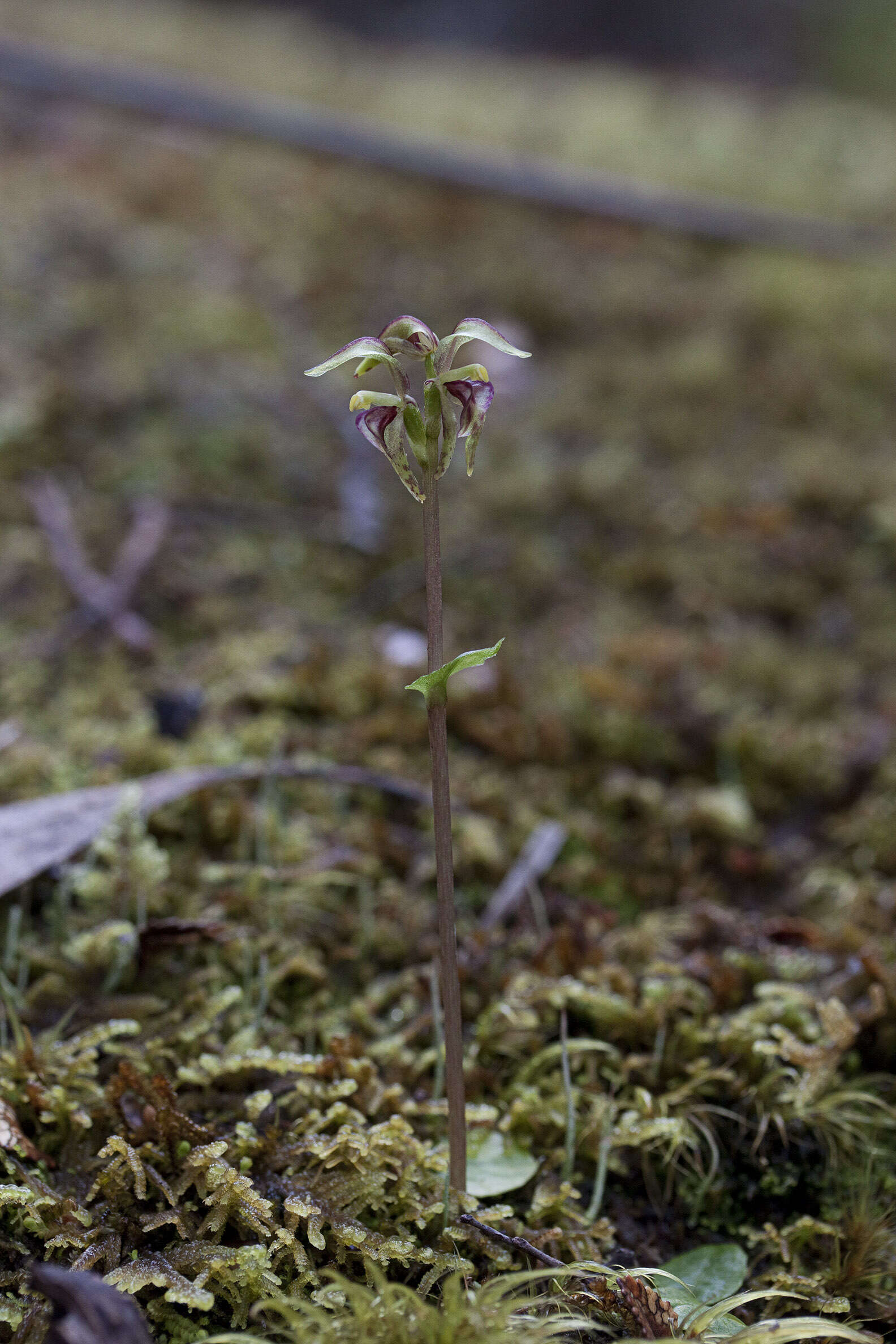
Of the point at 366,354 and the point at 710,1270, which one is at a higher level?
the point at 366,354

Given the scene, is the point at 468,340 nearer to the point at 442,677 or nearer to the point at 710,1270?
the point at 442,677

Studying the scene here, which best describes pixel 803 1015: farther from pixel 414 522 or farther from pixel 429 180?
pixel 429 180

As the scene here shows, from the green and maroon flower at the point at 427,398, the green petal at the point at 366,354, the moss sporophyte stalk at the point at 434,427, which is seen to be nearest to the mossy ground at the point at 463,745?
the moss sporophyte stalk at the point at 434,427

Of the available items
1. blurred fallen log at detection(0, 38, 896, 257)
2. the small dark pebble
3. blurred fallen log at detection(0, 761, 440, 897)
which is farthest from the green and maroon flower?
blurred fallen log at detection(0, 38, 896, 257)

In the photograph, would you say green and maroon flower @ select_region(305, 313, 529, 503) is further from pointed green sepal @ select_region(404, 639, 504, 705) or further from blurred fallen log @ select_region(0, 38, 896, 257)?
blurred fallen log @ select_region(0, 38, 896, 257)

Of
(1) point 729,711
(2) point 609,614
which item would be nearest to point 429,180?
(2) point 609,614

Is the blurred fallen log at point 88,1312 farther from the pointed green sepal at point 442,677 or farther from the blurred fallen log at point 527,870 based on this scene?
the blurred fallen log at point 527,870

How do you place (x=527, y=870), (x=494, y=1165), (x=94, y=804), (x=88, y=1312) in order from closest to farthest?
(x=88, y=1312)
(x=494, y=1165)
(x=94, y=804)
(x=527, y=870)

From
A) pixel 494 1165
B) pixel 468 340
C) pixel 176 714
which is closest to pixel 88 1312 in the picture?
pixel 494 1165

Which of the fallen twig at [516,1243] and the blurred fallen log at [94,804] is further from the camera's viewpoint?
the blurred fallen log at [94,804]
